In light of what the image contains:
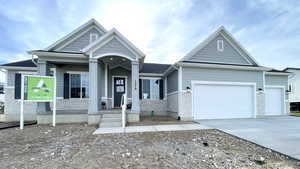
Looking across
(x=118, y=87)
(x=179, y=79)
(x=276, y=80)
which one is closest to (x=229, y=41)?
(x=179, y=79)

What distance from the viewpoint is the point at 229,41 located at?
10.1 m

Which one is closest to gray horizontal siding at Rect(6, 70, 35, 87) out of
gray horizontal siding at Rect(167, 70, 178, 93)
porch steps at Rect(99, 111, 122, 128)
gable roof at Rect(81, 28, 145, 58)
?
gable roof at Rect(81, 28, 145, 58)

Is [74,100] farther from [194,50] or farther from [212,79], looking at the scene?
[212,79]

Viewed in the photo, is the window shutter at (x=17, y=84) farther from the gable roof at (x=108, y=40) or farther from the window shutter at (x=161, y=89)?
the window shutter at (x=161, y=89)

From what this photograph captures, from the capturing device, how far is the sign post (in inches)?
285

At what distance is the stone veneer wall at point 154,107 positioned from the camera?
38.0ft

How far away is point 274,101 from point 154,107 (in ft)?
32.2

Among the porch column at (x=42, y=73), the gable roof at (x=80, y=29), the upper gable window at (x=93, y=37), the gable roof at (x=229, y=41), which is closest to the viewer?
the porch column at (x=42, y=73)

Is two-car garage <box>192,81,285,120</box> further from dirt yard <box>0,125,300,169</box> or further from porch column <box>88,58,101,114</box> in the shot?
porch column <box>88,58,101,114</box>

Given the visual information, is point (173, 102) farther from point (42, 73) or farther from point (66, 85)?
point (42, 73)

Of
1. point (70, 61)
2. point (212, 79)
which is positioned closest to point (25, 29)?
point (70, 61)

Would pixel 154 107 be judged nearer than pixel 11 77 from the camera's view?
No

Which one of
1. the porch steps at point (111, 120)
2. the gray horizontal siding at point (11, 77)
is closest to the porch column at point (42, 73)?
the gray horizontal siding at point (11, 77)

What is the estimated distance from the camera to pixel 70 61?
8.45m
